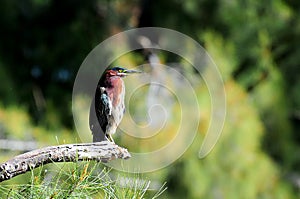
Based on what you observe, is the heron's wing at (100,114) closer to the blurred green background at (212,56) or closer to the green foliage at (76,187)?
the green foliage at (76,187)

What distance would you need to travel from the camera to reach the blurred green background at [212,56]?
3.81 metres

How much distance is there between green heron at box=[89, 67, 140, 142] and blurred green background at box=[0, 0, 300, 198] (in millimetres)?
2247

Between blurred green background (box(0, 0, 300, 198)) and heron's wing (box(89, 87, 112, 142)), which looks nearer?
heron's wing (box(89, 87, 112, 142))

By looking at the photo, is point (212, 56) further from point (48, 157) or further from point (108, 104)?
point (48, 157)

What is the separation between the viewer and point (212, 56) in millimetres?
3857

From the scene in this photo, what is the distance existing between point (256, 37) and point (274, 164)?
2.60ft

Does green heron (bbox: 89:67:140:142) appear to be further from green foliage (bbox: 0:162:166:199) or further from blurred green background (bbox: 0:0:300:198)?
blurred green background (bbox: 0:0:300:198)

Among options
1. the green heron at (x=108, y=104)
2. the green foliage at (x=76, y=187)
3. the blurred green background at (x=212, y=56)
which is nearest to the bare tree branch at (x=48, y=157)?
the green foliage at (x=76, y=187)

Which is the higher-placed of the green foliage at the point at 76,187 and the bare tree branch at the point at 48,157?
the bare tree branch at the point at 48,157

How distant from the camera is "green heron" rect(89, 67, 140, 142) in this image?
127 centimetres

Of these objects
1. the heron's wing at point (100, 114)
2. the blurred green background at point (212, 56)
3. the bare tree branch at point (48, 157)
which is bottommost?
the bare tree branch at point (48, 157)

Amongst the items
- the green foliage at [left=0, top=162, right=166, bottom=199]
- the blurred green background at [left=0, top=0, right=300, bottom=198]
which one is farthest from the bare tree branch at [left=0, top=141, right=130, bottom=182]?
the blurred green background at [left=0, top=0, right=300, bottom=198]

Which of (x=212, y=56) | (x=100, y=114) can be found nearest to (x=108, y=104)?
(x=100, y=114)

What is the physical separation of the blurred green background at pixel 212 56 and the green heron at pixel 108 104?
225cm
